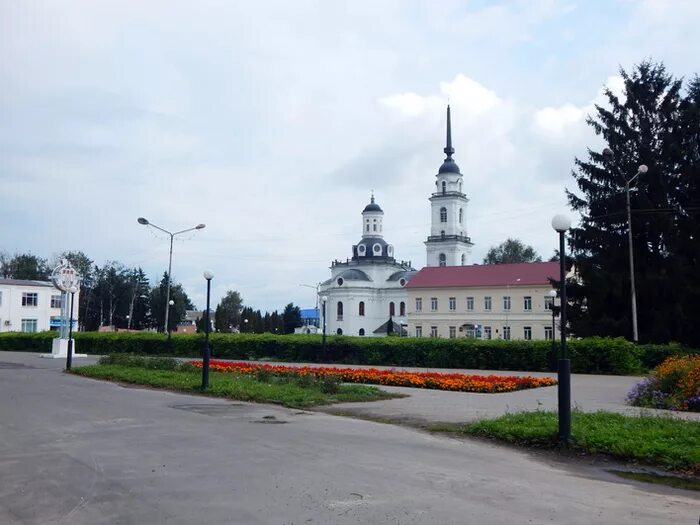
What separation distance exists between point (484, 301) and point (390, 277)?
3413 centimetres

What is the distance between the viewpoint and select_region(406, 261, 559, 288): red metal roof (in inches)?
3084

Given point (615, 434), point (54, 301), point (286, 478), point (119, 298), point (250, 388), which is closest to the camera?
point (286, 478)

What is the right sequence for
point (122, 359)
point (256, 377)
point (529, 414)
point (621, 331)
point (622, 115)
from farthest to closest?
point (622, 115) → point (621, 331) → point (122, 359) → point (256, 377) → point (529, 414)

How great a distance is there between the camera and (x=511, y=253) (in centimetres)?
11200

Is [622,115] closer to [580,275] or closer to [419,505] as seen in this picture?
[580,275]

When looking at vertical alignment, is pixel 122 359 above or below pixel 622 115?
below

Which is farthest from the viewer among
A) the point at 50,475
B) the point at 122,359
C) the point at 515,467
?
the point at 122,359

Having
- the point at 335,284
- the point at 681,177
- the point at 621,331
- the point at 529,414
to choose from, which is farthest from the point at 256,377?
the point at 335,284

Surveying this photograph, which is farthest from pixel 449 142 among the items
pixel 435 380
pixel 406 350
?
pixel 435 380

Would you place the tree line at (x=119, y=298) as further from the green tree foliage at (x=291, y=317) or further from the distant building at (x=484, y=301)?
the distant building at (x=484, y=301)

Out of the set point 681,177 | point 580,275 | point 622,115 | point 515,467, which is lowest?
point 515,467

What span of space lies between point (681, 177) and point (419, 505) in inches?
1450

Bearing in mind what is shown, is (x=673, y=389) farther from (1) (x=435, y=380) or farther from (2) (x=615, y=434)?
(1) (x=435, y=380)

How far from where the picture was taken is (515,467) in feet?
28.3
